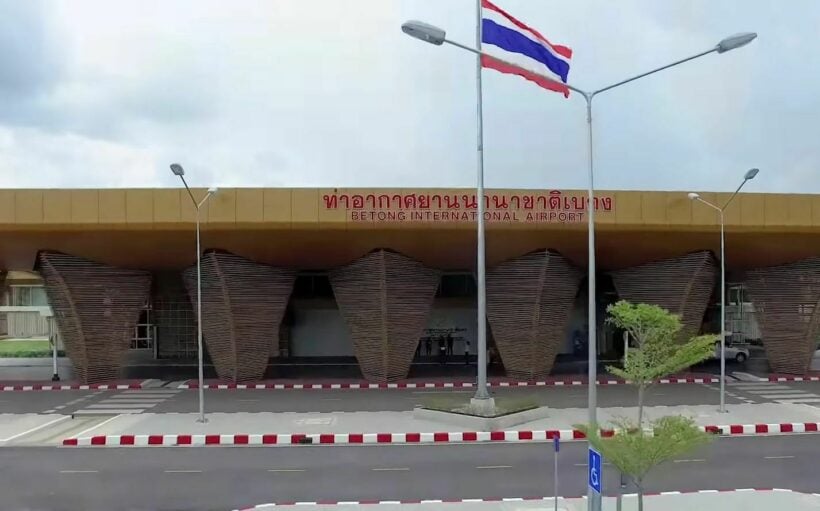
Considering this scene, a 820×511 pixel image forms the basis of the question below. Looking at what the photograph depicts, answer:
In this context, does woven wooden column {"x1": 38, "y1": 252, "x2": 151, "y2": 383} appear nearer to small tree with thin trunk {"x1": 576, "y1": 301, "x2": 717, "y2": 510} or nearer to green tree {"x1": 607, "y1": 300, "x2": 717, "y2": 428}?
small tree with thin trunk {"x1": 576, "y1": 301, "x2": 717, "y2": 510}

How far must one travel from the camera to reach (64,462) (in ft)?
47.2

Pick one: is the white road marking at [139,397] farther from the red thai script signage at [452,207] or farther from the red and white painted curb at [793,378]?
the red and white painted curb at [793,378]

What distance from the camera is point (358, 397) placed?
22.5 metres

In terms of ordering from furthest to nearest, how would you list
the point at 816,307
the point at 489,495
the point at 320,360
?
the point at 320,360 < the point at 816,307 < the point at 489,495

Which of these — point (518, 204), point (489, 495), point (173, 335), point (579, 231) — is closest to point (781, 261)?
point (579, 231)

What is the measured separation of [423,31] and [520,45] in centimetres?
364

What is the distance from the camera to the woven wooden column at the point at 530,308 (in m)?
24.7

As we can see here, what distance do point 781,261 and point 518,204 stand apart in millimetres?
12156

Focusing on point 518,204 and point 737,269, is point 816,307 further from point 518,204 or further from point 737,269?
point 518,204

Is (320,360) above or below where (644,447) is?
below

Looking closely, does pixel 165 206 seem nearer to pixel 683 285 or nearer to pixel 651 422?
pixel 651 422

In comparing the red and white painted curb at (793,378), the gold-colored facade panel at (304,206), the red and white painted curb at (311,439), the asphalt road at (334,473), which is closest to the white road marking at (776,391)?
the red and white painted curb at (793,378)

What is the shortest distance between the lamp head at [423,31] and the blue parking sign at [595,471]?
287 inches

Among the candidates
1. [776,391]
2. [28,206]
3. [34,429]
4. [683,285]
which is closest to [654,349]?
[776,391]
